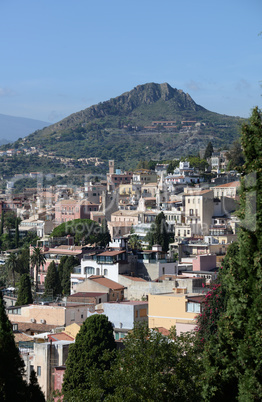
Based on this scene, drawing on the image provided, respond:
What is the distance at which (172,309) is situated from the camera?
2811 cm

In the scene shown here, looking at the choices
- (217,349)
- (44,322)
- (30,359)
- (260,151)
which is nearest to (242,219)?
(260,151)

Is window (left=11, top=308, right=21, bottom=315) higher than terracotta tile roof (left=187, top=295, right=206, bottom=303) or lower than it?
lower

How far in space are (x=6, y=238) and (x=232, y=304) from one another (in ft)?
236

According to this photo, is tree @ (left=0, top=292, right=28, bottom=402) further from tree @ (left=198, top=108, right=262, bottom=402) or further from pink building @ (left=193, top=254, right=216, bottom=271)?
pink building @ (left=193, top=254, right=216, bottom=271)

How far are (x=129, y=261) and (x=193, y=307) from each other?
15.6 meters

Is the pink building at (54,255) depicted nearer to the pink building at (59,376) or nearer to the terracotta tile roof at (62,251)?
the terracotta tile roof at (62,251)

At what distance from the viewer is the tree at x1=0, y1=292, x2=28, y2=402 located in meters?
14.9

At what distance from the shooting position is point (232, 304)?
39.1 feet

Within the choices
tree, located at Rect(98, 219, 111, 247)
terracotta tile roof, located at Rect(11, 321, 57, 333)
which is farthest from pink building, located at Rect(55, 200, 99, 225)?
terracotta tile roof, located at Rect(11, 321, 57, 333)

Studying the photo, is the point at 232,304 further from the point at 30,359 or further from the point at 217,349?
the point at 30,359

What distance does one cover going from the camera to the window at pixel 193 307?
90.2ft

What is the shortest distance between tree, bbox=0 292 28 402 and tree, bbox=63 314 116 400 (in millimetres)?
7140

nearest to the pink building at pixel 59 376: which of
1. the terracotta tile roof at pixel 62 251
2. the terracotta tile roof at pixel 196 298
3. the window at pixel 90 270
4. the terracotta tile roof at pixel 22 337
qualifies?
the terracotta tile roof at pixel 22 337

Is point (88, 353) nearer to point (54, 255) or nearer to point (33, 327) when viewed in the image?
point (33, 327)
